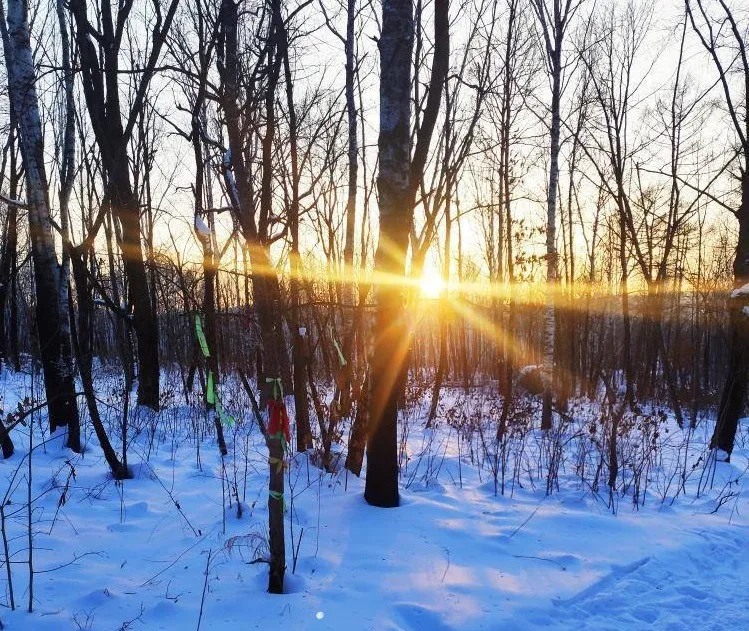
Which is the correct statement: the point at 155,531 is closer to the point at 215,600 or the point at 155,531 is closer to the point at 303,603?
the point at 215,600

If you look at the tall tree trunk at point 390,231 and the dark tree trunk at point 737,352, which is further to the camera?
the dark tree trunk at point 737,352

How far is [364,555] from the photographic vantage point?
3.05m

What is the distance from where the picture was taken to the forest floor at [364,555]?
242 centimetres

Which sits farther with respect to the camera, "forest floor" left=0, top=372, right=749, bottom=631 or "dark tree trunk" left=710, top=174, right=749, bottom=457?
"dark tree trunk" left=710, top=174, right=749, bottom=457

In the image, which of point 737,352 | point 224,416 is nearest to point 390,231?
point 224,416

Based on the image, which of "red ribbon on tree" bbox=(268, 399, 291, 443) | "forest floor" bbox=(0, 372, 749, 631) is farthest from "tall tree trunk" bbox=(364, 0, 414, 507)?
"red ribbon on tree" bbox=(268, 399, 291, 443)

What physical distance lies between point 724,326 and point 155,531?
1135 inches

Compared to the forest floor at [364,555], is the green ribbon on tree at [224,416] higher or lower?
higher

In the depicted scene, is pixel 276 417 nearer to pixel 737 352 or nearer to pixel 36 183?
pixel 36 183

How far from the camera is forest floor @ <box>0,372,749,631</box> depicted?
242 cm

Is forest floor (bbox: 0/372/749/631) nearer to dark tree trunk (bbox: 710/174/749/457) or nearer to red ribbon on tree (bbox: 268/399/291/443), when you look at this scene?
red ribbon on tree (bbox: 268/399/291/443)

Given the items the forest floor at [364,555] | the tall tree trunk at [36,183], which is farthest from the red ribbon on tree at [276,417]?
the tall tree trunk at [36,183]

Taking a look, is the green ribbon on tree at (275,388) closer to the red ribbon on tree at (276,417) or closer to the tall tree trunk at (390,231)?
the red ribbon on tree at (276,417)

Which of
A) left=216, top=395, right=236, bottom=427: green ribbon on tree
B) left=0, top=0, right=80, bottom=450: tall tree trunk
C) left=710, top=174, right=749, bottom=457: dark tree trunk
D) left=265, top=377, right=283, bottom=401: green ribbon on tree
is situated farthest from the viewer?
left=710, top=174, right=749, bottom=457: dark tree trunk
